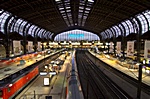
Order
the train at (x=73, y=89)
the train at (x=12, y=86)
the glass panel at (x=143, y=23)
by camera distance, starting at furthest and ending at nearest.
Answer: the glass panel at (x=143, y=23), the train at (x=12, y=86), the train at (x=73, y=89)

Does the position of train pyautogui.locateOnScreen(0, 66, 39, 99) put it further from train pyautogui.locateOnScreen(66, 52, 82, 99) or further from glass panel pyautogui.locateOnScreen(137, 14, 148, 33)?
glass panel pyautogui.locateOnScreen(137, 14, 148, 33)

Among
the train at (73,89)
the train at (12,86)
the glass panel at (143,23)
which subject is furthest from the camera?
the glass panel at (143,23)

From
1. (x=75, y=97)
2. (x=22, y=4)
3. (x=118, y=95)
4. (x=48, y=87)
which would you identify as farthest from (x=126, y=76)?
(x=22, y=4)

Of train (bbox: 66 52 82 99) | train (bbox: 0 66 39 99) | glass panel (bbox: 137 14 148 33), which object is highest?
glass panel (bbox: 137 14 148 33)

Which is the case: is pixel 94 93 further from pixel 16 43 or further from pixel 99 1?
pixel 99 1

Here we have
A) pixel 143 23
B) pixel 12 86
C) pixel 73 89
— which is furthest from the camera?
pixel 143 23

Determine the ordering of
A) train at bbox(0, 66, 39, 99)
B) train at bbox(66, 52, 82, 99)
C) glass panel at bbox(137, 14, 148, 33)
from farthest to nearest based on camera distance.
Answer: glass panel at bbox(137, 14, 148, 33) → train at bbox(0, 66, 39, 99) → train at bbox(66, 52, 82, 99)

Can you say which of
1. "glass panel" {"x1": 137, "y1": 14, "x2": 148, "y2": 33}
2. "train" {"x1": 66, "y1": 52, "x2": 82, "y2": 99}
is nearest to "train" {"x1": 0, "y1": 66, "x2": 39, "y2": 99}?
"train" {"x1": 66, "y1": 52, "x2": 82, "y2": 99}

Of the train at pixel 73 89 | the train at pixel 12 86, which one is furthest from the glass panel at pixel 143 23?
the train at pixel 73 89

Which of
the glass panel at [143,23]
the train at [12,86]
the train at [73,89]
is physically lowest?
the train at [12,86]

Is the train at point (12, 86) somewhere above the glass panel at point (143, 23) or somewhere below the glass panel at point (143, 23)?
below

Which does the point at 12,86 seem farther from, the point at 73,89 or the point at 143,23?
the point at 143,23

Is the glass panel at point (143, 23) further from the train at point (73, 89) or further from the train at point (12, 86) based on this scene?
the train at point (73, 89)

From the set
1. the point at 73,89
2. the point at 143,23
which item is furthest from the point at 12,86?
the point at 143,23
